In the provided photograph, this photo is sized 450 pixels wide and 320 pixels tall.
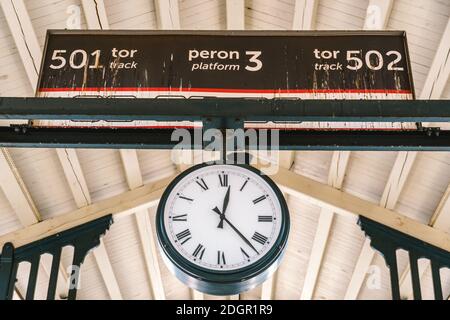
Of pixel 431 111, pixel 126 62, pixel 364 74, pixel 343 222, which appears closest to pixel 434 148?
pixel 431 111

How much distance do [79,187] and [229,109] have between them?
4.77 meters

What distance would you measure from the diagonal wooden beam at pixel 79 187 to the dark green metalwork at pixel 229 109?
3.89 metres

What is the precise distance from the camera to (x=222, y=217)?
8.70 ft

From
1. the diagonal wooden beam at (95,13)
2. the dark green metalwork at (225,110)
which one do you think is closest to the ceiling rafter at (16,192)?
the diagonal wooden beam at (95,13)

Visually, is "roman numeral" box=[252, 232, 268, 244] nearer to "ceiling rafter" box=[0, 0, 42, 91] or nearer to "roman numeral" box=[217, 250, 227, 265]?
"roman numeral" box=[217, 250, 227, 265]

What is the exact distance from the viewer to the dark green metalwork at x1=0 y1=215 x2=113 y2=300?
253 inches

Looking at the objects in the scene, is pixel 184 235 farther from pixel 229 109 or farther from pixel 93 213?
pixel 93 213

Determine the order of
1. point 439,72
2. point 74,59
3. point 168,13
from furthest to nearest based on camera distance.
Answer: point 168,13
point 439,72
point 74,59

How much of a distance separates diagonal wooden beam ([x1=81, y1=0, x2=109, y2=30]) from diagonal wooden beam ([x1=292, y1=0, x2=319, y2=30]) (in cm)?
191

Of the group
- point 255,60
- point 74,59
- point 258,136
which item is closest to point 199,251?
point 258,136

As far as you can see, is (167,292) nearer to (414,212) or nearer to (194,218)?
(414,212)

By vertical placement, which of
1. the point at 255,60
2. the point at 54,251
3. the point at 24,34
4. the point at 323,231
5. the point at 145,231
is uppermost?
the point at 255,60

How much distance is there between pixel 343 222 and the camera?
8094mm

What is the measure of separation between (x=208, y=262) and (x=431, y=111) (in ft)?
4.66
